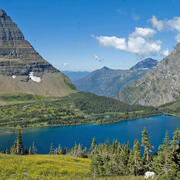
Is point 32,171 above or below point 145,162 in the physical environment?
above

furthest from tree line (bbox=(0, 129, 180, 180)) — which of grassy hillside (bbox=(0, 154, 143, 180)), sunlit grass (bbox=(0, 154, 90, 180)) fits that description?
sunlit grass (bbox=(0, 154, 90, 180))

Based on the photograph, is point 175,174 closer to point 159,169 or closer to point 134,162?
point 159,169

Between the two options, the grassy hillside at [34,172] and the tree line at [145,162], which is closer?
the tree line at [145,162]

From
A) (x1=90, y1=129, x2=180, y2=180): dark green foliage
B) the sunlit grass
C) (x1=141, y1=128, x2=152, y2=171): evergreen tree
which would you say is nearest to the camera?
the sunlit grass

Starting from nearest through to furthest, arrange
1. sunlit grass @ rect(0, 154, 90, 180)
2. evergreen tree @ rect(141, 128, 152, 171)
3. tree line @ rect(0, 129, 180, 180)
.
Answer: tree line @ rect(0, 129, 180, 180) < sunlit grass @ rect(0, 154, 90, 180) < evergreen tree @ rect(141, 128, 152, 171)

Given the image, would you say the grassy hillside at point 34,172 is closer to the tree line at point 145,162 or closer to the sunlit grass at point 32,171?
the sunlit grass at point 32,171

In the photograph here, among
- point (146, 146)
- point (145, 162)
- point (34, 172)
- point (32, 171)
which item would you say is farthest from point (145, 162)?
point (32, 171)

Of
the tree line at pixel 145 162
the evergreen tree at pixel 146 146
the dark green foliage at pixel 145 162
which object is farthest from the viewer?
the evergreen tree at pixel 146 146

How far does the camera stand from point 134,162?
273 ft

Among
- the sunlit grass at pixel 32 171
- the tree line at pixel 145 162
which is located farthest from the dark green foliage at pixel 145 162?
the sunlit grass at pixel 32 171

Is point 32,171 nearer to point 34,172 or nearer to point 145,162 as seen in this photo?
point 34,172

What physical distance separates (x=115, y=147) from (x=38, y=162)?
52.8 m

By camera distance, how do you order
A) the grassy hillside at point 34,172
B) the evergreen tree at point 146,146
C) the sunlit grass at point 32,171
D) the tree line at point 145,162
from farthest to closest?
the evergreen tree at point 146,146 < the sunlit grass at point 32,171 < the grassy hillside at point 34,172 < the tree line at point 145,162

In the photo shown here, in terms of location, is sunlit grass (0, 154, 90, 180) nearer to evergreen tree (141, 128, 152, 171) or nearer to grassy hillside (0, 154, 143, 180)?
grassy hillside (0, 154, 143, 180)
